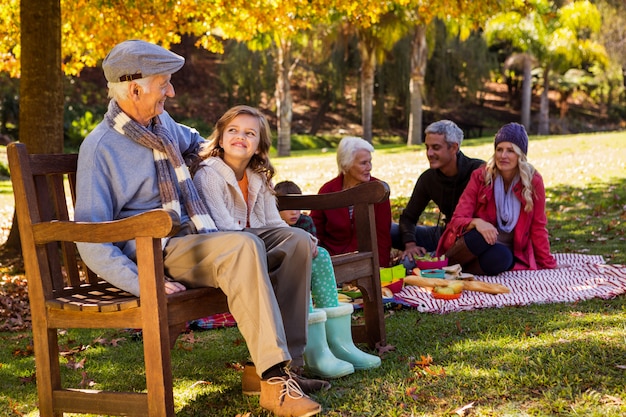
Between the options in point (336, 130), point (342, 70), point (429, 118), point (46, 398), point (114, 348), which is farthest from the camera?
point (429, 118)

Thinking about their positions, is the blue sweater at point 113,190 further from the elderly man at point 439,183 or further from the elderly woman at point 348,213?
the elderly man at point 439,183

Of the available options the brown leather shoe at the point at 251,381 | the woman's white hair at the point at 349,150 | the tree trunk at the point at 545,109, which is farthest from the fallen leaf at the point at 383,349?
the tree trunk at the point at 545,109

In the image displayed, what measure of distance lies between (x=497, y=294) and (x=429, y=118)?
3336 centimetres

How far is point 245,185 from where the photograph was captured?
4.01 metres

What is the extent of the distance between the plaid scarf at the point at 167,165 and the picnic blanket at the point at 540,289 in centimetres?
222

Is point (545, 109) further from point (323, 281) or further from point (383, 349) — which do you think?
point (323, 281)

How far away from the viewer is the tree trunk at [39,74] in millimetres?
7547

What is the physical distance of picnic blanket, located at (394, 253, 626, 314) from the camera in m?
5.35

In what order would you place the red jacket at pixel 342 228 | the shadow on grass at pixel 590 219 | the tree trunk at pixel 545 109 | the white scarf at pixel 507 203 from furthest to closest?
the tree trunk at pixel 545 109, the shadow on grass at pixel 590 219, the white scarf at pixel 507 203, the red jacket at pixel 342 228

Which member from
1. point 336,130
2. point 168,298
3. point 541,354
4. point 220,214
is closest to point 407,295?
point 541,354

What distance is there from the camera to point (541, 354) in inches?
149

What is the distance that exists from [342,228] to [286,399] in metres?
3.21

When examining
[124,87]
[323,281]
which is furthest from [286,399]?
[124,87]

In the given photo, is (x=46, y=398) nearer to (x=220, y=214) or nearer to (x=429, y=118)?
(x=220, y=214)
